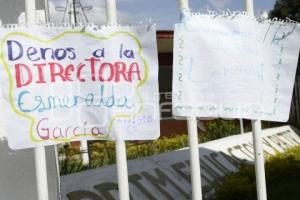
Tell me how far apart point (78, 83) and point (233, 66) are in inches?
42.4

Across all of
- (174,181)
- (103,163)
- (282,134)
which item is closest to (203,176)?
(174,181)

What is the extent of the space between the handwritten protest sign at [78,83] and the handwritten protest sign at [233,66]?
0.80 ft

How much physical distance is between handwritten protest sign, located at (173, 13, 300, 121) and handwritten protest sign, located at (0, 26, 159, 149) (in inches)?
9.6

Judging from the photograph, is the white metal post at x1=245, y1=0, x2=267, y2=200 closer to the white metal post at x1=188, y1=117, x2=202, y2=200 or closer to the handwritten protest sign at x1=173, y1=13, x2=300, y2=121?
the handwritten protest sign at x1=173, y1=13, x2=300, y2=121

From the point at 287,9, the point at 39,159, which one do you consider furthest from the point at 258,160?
the point at 287,9

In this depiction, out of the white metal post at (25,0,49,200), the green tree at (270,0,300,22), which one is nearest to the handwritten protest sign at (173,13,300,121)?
the white metal post at (25,0,49,200)

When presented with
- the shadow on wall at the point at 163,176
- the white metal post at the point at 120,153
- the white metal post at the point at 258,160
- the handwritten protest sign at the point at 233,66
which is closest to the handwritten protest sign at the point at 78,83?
the white metal post at the point at 120,153

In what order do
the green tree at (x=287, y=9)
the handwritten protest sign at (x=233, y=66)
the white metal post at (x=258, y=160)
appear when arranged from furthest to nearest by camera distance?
the green tree at (x=287, y=9) < the white metal post at (x=258, y=160) < the handwritten protest sign at (x=233, y=66)

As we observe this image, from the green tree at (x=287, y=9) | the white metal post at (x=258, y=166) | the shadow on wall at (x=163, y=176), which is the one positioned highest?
the green tree at (x=287, y=9)

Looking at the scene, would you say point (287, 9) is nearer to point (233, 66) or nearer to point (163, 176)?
point (163, 176)

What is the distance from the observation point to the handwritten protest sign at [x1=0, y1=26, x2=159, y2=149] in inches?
140

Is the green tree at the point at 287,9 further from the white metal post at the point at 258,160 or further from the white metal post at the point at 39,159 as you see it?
the white metal post at the point at 39,159

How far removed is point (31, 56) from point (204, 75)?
1163 mm

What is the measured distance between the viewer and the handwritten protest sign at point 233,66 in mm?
3863
